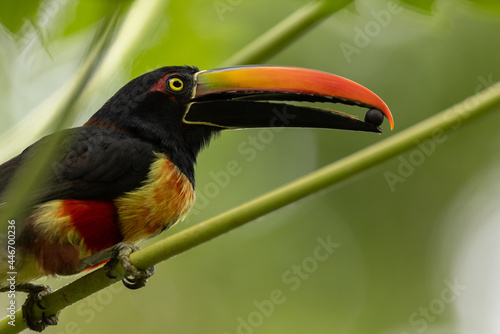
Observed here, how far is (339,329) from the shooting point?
712cm

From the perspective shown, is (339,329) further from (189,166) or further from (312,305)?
(189,166)

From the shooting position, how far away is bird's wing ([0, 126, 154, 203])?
3.34 metres

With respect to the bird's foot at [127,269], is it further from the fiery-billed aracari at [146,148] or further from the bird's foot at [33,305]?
the bird's foot at [33,305]

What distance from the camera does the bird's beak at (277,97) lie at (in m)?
3.26

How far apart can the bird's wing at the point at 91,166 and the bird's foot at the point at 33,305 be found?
406mm

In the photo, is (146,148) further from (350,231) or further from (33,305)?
(350,231)

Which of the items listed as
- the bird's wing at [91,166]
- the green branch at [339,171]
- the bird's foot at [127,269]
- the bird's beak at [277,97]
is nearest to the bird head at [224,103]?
the bird's beak at [277,97]

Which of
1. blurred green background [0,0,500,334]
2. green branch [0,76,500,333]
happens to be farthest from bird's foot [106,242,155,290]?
blurred green background [0,0,500,334]

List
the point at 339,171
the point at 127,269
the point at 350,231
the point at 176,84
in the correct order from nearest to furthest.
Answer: the point at 339,171 → the point at 127,269 → the point at 176,84 → the point at 350,231

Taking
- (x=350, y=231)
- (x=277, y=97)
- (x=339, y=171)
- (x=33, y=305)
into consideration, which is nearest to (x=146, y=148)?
(x=277, y=97)

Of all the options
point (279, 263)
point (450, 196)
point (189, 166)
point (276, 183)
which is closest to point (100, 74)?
point (189, 166)

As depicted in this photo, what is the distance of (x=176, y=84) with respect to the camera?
382cm

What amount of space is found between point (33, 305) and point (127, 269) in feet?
2.36

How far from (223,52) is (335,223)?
475 centimetres
